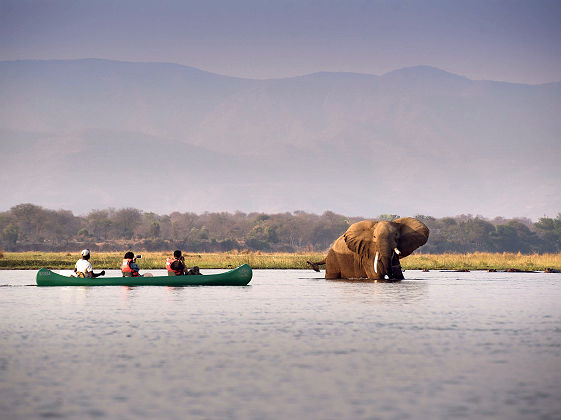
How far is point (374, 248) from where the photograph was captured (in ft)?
136

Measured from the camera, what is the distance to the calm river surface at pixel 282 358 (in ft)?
40.7

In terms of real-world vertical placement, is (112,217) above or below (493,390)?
above

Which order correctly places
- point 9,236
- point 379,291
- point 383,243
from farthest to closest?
1. point 9,236
2. point 383,243
3. point 379,291

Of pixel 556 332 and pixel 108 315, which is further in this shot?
pixel 108 315

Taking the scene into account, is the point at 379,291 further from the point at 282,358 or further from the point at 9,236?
the point at 9,236

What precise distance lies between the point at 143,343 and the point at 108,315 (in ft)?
22.1

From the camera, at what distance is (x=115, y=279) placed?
3472 cm

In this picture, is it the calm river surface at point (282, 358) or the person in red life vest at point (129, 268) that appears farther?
the person in red life vest at point (129, 268)

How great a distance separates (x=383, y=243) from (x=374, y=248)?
1694 mm

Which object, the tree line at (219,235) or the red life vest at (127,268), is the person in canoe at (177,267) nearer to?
the red life vest at (127,268)

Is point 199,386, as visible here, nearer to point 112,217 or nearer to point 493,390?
point 493,390

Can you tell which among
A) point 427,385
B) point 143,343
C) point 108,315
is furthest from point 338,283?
point 427,385

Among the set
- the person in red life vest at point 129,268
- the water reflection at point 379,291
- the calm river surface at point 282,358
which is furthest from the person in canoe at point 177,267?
the water reflection at point 379,291

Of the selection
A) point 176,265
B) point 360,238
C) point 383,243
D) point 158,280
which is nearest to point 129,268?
point 158,280
